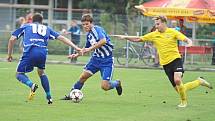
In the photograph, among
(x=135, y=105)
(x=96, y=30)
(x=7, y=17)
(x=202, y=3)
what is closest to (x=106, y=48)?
(x=96, y=30)

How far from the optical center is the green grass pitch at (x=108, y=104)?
12289mm

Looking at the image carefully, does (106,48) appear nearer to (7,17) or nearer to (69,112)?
(69,112)

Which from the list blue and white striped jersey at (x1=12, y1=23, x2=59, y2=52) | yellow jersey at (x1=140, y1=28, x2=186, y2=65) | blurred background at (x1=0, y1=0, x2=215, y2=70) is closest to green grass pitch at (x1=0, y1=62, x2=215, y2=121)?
yellow jersey at (x1=140, y1=28, x2=186, y2=65)

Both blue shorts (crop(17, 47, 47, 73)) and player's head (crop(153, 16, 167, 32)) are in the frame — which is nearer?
blue shorts (crop(17, 47, 47, 73))

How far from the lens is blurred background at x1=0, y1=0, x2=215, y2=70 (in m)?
29.7

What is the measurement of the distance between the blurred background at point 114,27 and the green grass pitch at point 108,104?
27.8 ft

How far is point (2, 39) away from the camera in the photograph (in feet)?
107

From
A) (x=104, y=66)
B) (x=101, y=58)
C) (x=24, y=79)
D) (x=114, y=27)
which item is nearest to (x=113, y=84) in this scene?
(x=104, y=66)

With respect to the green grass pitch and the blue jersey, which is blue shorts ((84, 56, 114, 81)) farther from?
the green grass pitch

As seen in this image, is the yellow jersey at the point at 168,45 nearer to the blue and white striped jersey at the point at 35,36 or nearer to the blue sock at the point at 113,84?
the blue sock at the point at 113,84

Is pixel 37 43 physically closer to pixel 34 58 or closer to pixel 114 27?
pixel 34 58

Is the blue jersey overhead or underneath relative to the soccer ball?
overhead

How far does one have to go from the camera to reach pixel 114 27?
37.5 metres

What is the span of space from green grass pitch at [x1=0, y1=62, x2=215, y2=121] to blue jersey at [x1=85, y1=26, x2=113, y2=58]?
1010 millimetres
